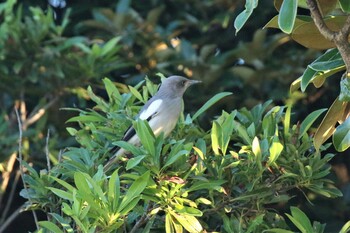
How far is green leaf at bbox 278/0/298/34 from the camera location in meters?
3.16

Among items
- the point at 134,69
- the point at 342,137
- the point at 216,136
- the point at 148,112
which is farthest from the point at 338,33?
the point at 134,69

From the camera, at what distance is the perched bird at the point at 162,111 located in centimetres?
414

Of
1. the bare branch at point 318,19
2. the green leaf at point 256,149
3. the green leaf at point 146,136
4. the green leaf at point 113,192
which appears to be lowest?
the green leaf at point 256,149

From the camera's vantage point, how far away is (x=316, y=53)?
6.85 metres

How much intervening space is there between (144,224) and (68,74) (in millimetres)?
3117

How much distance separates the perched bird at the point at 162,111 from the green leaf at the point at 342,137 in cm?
99

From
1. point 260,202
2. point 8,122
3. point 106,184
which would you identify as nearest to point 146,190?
point 106,184

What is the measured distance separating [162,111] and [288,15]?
1.64 meters

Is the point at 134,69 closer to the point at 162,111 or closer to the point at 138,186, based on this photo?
the point at 162,111

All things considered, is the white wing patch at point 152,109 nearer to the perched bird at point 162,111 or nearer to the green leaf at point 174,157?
the perched bird at point 162,111

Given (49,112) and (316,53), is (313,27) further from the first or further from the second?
(49,112)

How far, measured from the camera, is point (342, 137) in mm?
3484

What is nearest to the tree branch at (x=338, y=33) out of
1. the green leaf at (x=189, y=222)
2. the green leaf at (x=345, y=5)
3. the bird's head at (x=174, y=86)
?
the green leaf at (x=345, y=5)

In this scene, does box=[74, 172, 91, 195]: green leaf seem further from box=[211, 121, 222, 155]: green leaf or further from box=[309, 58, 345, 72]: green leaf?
box=[309, 58, 345, 72]: green leaf
